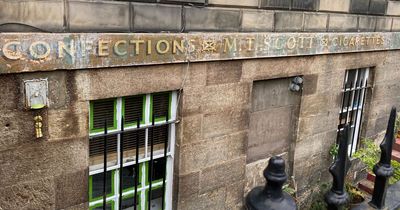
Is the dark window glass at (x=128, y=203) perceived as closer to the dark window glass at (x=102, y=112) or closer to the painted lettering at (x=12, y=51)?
the dark window glass at (x=102, y=112)

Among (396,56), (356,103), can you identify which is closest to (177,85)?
(356,103)

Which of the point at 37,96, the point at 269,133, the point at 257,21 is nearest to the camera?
the point at 37,96

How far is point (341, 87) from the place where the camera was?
7.16 meters

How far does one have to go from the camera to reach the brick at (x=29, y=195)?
12.0 ft

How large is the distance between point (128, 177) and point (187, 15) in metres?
2.12

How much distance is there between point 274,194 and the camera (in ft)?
7.80

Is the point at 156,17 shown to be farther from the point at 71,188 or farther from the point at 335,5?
the point at 335,5

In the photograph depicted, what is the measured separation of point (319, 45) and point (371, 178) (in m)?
3.54

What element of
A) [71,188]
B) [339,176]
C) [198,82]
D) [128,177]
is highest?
[198,82]

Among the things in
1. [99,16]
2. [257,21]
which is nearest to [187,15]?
[99,16]

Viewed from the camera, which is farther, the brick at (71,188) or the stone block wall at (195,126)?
the brick at (71,188)

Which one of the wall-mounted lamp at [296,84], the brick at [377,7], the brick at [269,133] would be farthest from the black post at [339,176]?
the brick at [377,7]

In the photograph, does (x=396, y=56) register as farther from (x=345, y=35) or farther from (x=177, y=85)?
(x=177, y=85)

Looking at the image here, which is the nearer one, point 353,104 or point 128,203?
point 128,203
